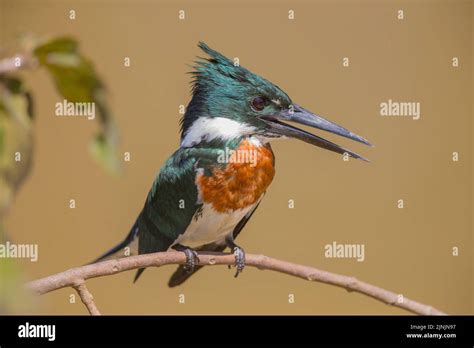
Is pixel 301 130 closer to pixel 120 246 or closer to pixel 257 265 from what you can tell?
pixel 257 265

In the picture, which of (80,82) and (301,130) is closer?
(80,82)

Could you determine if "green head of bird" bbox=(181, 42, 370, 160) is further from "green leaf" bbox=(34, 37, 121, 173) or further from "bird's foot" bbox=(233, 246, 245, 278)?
"green leaf" bbox=(34, 37, 121, 173)

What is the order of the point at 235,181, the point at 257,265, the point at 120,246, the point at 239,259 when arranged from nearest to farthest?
the point at 257,265 → the point at 239,259 → the point at 235,181 → the point at 120,246

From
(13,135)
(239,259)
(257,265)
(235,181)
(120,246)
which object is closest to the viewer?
(13,135)

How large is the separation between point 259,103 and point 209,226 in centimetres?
42

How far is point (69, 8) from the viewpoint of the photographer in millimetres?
4102

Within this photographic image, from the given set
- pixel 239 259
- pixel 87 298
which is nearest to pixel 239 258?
pixel 239 259

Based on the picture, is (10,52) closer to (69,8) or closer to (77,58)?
(77,58)

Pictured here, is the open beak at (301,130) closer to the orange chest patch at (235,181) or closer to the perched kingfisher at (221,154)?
the perched kingfisher at (221,154)

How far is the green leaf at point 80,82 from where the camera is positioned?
357 millimetres

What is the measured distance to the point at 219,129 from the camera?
86.5 inches

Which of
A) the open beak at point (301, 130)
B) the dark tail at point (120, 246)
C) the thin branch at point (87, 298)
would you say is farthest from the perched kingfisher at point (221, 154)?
the thin branch at point (87, 298)

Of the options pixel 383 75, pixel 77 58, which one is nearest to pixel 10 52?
pixel 77 58

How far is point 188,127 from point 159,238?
0.37m
